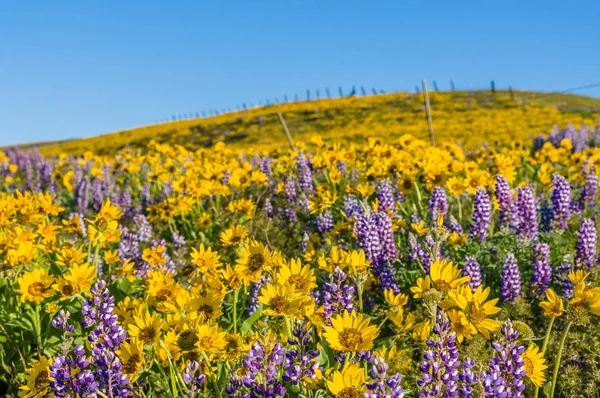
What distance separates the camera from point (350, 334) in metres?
2.40

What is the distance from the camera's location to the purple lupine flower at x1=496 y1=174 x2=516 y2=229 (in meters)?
6.22

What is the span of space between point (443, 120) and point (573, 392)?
1238 inches

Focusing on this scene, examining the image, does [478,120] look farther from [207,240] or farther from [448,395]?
[448,395]

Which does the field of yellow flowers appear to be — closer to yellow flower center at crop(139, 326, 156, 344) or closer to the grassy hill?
yellow flower center at crop(139, 326, 156, 344)

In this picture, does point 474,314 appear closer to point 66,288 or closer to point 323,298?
point 323,298

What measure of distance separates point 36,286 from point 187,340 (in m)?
1.94

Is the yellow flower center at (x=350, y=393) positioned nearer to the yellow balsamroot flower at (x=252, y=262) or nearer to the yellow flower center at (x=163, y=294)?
the yellow balsamroot flower at (x=252, y=262)

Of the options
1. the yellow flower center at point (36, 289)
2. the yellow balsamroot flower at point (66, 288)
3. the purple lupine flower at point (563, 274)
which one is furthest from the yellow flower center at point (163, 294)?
the purple lupine flower at point (563, 274)

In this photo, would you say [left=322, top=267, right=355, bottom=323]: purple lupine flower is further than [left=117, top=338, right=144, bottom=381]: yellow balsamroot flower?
Yes

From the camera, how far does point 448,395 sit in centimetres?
221

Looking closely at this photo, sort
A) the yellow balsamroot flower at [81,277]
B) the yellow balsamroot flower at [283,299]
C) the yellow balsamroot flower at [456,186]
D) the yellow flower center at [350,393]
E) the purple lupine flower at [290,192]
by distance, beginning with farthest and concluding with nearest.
A: the purple lupine flower at [290,192], the yellow balsamroot flower at [456,186], the yellow balsamroot flower at [81,277], the yellow balsamroot flower at [283,299], the yellow flower center at [350,393]

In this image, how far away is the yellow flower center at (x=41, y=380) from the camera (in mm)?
2616

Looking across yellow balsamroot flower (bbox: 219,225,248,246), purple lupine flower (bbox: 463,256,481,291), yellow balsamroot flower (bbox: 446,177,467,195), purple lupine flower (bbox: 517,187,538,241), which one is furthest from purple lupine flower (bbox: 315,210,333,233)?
yellow balsamroot flower (bbox: 219,225,248,246)

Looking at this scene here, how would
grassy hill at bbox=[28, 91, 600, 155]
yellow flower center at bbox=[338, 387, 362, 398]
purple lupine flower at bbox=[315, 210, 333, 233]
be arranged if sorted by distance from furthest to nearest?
grassy hill at bbox=[28, 91, 600, 155] < purple lupine flower at bbox=[315, 210, 333, 233] < yellow flower center at bbox=[338, 387, 362, 398]
